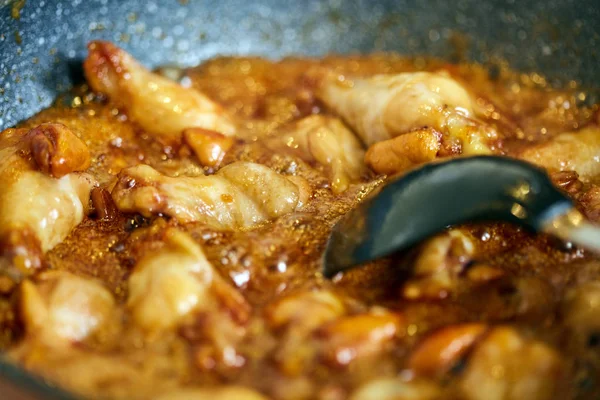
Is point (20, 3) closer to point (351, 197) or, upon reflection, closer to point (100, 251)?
point (100, 251)

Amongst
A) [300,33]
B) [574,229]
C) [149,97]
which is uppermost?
[574,229]

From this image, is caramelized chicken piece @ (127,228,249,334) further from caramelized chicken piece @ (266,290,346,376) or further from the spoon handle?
the spoon handle

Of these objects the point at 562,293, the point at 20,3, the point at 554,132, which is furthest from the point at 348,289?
the point at 20,3

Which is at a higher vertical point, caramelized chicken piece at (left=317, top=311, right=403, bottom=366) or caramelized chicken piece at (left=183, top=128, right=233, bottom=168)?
caramelized chicken piece at (left=317, top=311, right=403, bottom=366)

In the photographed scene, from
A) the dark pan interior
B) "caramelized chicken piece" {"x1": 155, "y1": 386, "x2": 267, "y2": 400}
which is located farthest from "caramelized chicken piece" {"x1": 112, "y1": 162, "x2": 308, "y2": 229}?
the dark pan interior

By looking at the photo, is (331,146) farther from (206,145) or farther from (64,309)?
(64,309)

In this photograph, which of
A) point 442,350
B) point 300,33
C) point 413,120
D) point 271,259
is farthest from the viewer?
point 300,33

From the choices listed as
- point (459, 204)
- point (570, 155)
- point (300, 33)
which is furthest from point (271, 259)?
point (300, 33)
